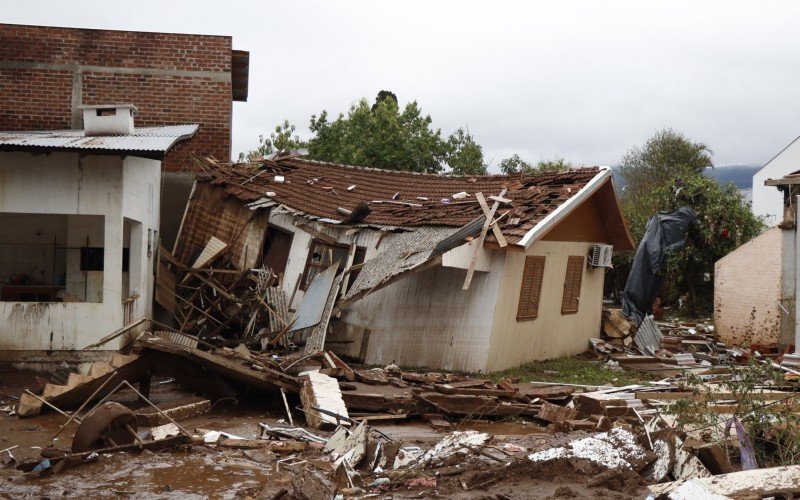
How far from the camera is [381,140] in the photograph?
34844 millimetres

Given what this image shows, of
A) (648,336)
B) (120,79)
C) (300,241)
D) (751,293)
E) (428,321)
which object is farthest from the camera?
(120,79)

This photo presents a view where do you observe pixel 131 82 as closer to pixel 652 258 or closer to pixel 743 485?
pixel 652 258

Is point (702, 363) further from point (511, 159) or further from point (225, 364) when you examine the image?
point (511, 159)

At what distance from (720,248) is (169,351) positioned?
1846cm

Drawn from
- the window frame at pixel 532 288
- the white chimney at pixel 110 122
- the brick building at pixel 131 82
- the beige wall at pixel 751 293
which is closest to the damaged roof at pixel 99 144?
the white chimney at pixel 110 122

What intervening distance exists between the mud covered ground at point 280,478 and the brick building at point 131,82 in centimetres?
1210

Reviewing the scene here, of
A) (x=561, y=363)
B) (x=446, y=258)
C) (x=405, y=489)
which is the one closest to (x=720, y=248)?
(x=561, y=363)

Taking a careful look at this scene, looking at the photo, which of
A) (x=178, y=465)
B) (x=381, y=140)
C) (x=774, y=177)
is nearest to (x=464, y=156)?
(x=381, y=140)

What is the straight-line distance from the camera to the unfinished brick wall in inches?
821

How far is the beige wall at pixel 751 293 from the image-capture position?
19.6 metres

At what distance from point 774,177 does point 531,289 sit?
31.8m

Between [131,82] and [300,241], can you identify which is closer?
[300,241]

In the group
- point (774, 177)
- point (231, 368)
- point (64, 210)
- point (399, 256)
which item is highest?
point (774, 177)

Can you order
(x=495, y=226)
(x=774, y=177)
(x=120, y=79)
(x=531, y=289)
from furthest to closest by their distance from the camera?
(x=774, y=177), (x=120, y=79), (x=531, y=289), (x=495, y=226)
